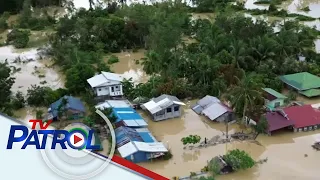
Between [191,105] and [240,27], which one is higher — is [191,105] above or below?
below

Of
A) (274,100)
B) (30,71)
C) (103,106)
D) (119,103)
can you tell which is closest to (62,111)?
(103,106)

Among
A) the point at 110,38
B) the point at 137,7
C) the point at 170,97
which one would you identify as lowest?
the point at 170,97

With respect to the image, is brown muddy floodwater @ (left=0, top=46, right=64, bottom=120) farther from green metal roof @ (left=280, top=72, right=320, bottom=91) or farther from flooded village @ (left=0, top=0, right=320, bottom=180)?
green metal roof @ (left=280, top=72, right=320, bottom=91)

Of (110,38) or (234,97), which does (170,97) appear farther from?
(110,38)

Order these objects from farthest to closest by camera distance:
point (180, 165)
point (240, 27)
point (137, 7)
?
point (137, 7), point (240, 27), point (180, 165)

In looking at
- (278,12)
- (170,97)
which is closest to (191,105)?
(170,97)

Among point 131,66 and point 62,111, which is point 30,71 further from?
point 62,111

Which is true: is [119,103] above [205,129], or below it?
above
